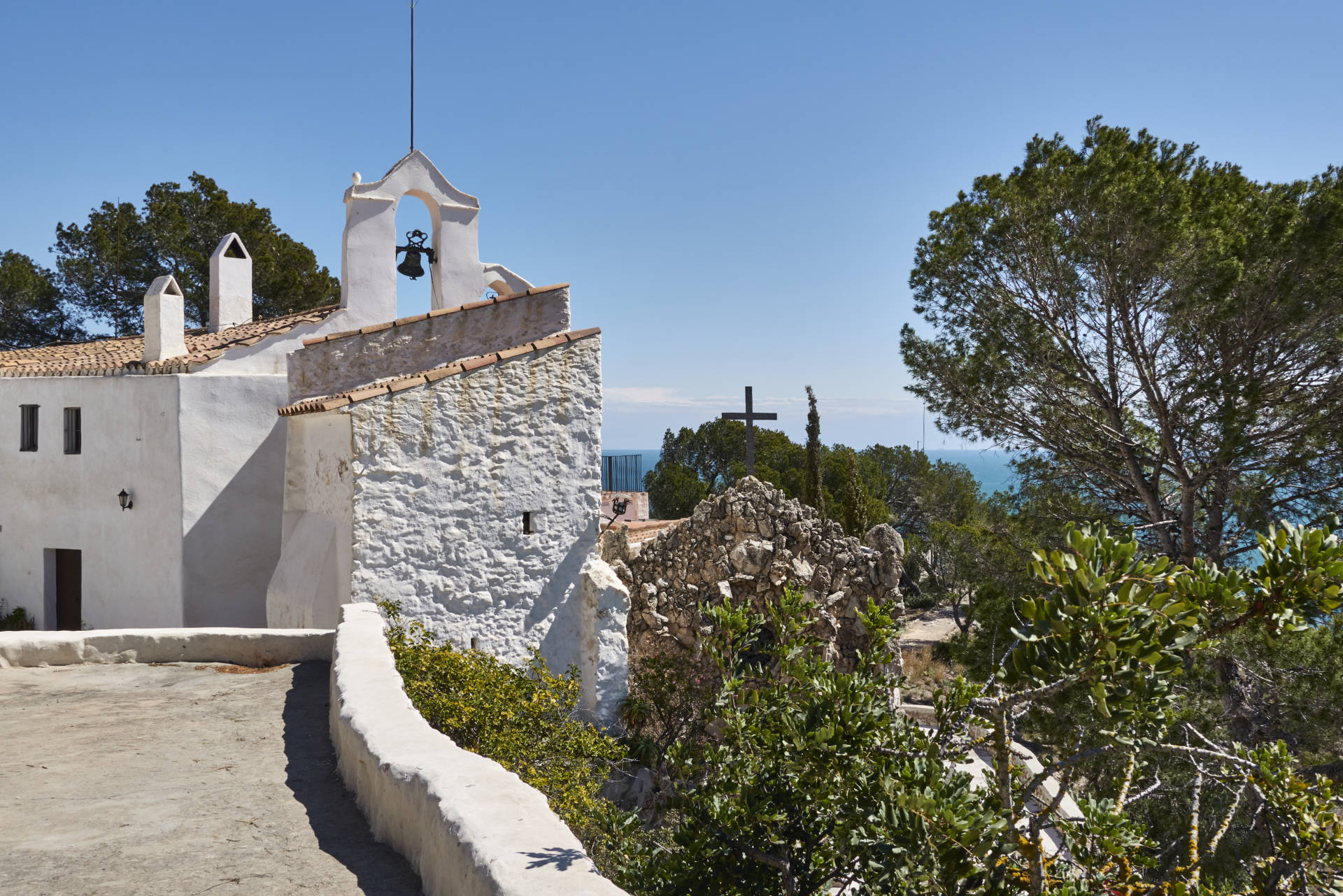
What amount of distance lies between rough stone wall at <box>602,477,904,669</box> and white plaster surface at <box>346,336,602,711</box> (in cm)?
238

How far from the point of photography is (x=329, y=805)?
418 centimetres

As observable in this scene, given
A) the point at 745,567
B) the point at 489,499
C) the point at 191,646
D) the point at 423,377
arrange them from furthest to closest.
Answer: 1. the point at 745,567
2. the point at 489,499
3. the point at 423,377
4. the point at 191,646

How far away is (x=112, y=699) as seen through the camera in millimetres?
→ 6027

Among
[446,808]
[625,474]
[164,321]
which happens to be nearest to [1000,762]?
[446,808]

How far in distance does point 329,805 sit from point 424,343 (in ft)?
27.1

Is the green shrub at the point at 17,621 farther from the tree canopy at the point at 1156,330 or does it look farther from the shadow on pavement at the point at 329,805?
the tree canopy at the point at 1156,330

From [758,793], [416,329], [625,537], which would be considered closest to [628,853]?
[758,793]

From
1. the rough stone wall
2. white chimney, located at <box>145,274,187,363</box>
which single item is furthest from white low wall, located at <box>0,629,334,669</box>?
the rough stone wall

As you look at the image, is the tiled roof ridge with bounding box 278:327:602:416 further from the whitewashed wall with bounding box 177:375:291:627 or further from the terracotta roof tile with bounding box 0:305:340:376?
the terracotta roof tile with bounding box 0:305:340:376

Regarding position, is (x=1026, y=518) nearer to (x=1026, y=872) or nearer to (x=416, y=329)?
(x=416, y=329)

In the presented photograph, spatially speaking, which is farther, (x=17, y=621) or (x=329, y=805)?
(x=17, y=621)

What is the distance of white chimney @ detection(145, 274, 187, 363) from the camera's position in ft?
41.9

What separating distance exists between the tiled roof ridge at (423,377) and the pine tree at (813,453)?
13.4m

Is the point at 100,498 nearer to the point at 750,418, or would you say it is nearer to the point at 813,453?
the point at 750,418
